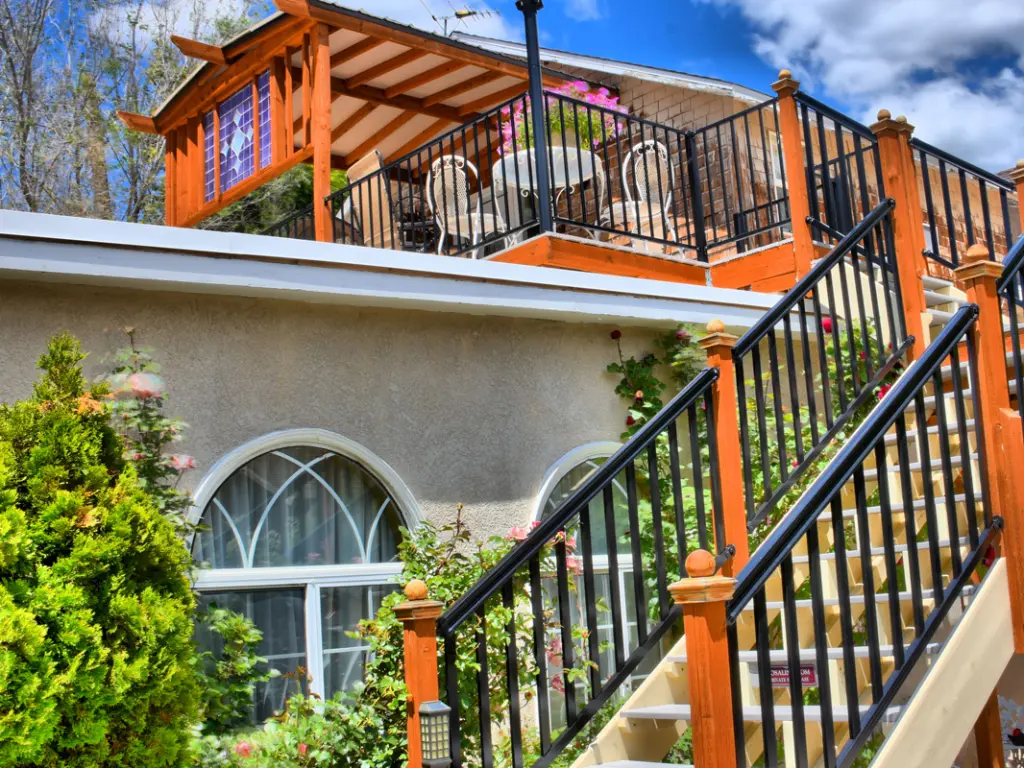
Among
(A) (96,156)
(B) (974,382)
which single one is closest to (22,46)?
(A) (96,156)

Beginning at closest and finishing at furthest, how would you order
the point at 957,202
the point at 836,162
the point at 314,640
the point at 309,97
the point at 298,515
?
Answer: the point at 314,640 → the point at 298,515 → the point at 836,162 → the point at 309,97 → the point at 957,202

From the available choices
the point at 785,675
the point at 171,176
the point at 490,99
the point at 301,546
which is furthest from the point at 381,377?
the point at 171,176

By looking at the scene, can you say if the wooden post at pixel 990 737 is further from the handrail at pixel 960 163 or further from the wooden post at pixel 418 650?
the handrail at pixel 960 163

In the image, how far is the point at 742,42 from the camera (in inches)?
4414

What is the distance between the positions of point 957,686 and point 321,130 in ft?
20.4

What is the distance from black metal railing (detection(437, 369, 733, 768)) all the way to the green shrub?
99 cm

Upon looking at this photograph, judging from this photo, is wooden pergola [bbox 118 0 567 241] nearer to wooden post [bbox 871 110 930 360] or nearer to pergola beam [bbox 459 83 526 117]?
pergola beam [bbox 459 83 526 117]

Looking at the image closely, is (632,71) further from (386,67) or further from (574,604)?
(574,604)

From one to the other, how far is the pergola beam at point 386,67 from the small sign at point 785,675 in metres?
6.83

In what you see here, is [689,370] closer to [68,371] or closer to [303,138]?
[68,371]

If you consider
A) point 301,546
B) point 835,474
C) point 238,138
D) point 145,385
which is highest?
point 238,138

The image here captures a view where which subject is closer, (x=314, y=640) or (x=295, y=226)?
(x=314, y=640)

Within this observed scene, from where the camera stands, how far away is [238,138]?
10125 millimetres

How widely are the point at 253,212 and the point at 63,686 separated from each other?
16.1 meters
